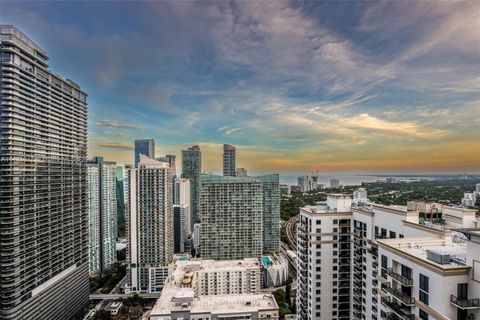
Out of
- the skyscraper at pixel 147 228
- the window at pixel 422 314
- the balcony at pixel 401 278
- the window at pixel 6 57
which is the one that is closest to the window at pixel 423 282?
the balcony at pixel 401 278

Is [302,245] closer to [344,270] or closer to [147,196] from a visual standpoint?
[344,270]

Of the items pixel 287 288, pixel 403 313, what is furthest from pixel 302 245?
pixel 287 288

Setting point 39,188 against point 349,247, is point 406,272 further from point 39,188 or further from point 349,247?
point 39,188

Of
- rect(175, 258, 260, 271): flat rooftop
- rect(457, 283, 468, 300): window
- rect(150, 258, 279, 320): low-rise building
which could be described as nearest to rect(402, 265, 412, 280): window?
rect(457, 283, 468, 300): window

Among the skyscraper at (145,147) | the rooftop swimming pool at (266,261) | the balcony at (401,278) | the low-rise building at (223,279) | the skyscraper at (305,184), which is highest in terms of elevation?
the skyscraper at (145,147)

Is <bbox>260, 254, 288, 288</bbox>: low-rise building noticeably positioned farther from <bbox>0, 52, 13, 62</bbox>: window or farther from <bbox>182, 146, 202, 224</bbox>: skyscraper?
<bbox>182, 146, 202, 224</bbox>: skyscraper

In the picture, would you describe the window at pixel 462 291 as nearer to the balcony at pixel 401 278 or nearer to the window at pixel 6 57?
the balcony at pixel 401 278

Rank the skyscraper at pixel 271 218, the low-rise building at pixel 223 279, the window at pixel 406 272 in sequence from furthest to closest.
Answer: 1. the skyscraper at pixel 271 218
2. the low-rise building at pixel 223 279
3. the window at pixel 406 272

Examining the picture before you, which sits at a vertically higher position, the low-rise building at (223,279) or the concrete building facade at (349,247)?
the concrete building facade at (349,247)
